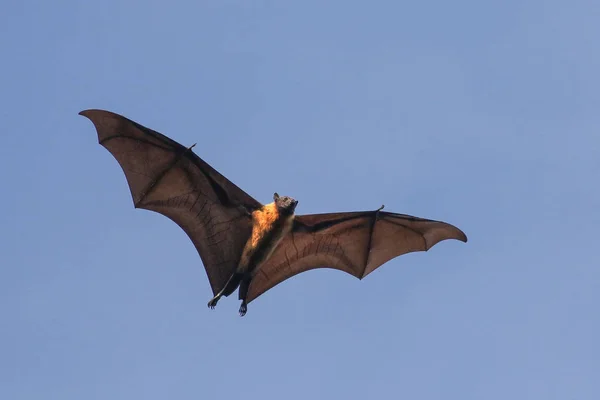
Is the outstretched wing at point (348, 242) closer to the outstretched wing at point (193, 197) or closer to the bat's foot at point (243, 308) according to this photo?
the bat's foot at point (243, 308)

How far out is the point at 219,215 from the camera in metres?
33.9

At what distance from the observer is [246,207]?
33.8 meters

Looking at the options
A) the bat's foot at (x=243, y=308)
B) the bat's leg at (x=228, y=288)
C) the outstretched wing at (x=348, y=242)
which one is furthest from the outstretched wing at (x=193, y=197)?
the outstretched wing at (x=348, y=242)

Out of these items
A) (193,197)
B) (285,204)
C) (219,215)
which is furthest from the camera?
(193,197)

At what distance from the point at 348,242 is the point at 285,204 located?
121 inches

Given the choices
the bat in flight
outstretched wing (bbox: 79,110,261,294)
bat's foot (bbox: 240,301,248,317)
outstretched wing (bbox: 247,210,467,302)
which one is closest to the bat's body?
the bat in flight

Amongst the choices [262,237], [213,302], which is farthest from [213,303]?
[262,237]

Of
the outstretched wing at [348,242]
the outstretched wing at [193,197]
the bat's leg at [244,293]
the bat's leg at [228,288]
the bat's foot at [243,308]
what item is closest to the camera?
the bat's leg at [228,288]

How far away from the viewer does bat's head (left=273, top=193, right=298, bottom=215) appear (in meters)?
33.1

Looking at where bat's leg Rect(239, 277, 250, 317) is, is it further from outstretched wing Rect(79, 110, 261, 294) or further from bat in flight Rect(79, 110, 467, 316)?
outstretched wing Rect(79, 110, 261, 294)

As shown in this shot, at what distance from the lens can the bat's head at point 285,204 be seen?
33.1 meters

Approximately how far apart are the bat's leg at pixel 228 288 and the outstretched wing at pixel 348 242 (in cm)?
79

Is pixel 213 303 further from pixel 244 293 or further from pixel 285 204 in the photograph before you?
pixel 285 204

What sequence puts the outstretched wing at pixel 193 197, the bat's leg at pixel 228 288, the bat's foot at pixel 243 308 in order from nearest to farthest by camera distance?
1. the bat's leg at pixel 228 288
2. the outstretched wing at pixel 193 197
3. the bat's foot at pixel 243 308
